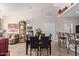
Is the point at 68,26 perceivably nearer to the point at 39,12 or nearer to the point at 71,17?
the point at 71,17

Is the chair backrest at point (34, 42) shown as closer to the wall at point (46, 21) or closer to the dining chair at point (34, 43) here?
the dining chair at point (34, 43)

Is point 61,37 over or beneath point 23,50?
over

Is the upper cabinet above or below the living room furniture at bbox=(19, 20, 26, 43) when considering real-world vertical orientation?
above

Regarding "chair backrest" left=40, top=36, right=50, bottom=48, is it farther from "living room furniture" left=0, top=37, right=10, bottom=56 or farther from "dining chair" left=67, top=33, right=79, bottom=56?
"living room furniture" left=0, top=37, right=10, bottom=56

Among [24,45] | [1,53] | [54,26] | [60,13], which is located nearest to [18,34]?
[24,45]

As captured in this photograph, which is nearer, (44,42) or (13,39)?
(13,39)

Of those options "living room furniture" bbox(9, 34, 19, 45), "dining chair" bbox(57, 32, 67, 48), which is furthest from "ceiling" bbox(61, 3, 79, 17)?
"living room furniture" bbox(9, 34, 19, 45)

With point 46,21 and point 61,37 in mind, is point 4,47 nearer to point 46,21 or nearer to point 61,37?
point 46,21

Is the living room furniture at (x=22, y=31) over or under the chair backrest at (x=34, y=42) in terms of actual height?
over

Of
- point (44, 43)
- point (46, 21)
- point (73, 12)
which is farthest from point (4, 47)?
point (73, 12)

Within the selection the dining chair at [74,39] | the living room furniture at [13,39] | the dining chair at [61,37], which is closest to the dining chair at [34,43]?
the living room furniture at [13,39]

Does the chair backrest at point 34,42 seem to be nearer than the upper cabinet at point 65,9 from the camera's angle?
No

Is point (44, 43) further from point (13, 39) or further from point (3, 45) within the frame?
point (3, 45)

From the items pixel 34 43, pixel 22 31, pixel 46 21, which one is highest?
pixel 46 21
